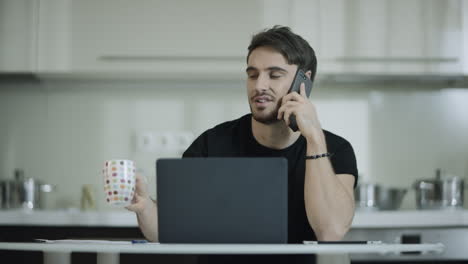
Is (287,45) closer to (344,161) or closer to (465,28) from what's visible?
(344,161)

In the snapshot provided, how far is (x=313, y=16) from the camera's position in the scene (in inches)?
120

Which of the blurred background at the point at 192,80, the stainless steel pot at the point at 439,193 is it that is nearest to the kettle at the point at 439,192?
the stainless steel pot at the point at 439,193

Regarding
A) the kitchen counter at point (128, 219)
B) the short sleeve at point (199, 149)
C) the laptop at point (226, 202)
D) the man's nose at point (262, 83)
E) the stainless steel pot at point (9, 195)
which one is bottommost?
the kitchen counter at point (128, 219)

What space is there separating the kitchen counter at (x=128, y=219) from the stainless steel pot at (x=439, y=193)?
265 millimetres

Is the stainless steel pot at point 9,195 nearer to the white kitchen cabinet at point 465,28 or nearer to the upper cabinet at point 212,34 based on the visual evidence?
the upper cabinet at point 212,34

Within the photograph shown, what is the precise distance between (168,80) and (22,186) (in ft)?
2.77

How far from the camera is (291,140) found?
1.97 m

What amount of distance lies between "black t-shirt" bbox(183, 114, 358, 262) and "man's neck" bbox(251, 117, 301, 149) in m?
0.02

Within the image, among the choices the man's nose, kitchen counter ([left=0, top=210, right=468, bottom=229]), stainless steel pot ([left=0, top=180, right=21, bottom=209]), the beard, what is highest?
the man's nose

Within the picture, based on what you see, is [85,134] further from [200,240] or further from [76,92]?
[200,240]

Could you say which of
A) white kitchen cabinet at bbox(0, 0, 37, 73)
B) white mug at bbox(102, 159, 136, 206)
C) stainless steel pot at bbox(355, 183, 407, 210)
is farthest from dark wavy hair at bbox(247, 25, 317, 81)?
white kitchen cabinet at bbox(0, 0, 37, 73)

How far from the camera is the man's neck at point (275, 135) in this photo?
1.96 meters

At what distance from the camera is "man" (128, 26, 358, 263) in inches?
65.9

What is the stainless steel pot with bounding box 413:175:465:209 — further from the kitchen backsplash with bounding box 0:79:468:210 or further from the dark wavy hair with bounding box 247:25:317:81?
the dark wavy hair with bounding box 247:25:317:81
